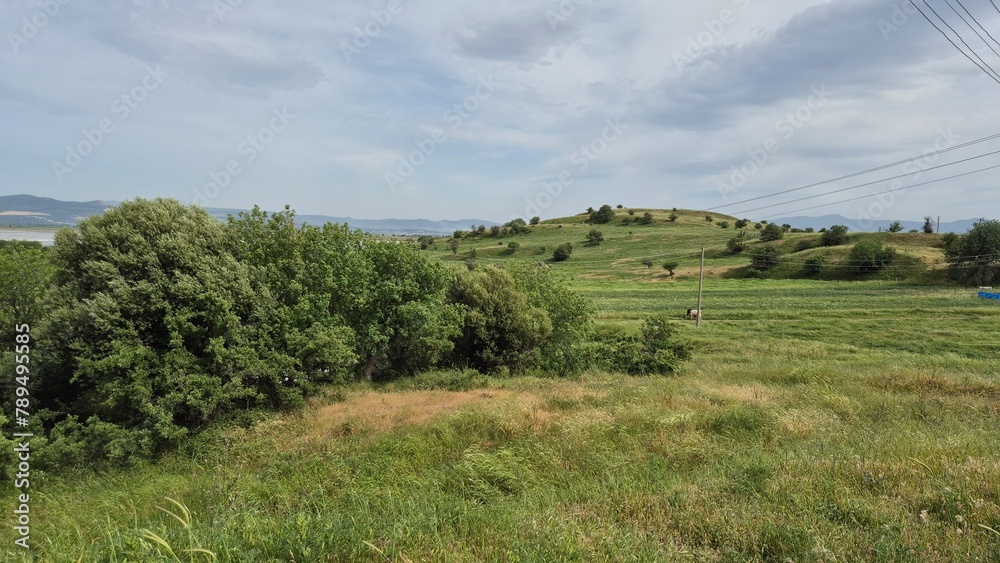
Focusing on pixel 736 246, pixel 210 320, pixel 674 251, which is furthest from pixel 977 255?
pixel 210 320

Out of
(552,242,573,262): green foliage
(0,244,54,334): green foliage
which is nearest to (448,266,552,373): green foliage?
(0,244,54,334): green foliage

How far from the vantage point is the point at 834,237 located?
77.1 meters

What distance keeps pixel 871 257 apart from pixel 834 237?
13333 mm

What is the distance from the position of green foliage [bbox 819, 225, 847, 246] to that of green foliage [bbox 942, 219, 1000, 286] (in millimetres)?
15241

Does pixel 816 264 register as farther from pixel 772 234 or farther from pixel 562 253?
pixel 562 253

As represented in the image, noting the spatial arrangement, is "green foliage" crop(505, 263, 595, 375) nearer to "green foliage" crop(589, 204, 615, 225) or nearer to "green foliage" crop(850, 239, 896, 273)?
"green foliage" crop(850, 239, 896, 273)

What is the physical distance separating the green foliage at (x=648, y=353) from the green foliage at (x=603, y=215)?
115 metres

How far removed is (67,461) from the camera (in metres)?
11.2

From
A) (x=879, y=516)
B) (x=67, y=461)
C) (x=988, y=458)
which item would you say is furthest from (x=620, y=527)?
(x=67, y=461)

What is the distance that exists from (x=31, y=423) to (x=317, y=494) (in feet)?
31.7

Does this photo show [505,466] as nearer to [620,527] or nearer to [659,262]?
[620,527]

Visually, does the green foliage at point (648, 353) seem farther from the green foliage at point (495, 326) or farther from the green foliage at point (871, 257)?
the green foliage at point (871, 257)

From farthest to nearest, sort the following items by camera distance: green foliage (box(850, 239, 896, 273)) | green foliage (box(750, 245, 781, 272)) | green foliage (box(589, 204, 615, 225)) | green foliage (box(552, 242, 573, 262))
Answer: green foliage (box(589, 204, 615, 225)), green foliage (box(552, 242, 573, 262)), green foliage (box(750, 245, 781, 272)), green foliage (box(850, 239, 896, 273))

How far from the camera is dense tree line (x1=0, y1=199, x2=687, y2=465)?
12211 millimetres
